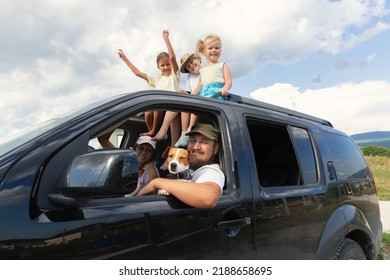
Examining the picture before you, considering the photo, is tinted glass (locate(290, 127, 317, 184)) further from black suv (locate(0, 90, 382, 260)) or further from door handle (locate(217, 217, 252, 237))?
door handle (locate(217, 217, 252, 237))

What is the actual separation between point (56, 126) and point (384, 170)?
26143 millimetres

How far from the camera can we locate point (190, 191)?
6.52ft

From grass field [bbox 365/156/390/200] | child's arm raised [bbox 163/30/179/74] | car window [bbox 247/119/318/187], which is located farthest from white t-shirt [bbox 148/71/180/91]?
grass field [bbox 365/156/390/200]

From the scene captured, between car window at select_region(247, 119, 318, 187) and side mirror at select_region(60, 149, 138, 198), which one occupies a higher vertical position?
car window at select_region(247, 119, 318, 187)

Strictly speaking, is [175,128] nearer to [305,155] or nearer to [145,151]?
[145,151]

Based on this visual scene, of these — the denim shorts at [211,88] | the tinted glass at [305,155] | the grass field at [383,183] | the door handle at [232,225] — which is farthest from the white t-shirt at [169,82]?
the grass field at [383,183]

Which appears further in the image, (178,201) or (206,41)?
(206,41)

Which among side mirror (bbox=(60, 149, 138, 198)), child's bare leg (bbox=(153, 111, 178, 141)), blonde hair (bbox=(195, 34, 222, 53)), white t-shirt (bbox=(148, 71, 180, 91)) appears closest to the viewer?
side mirror (bbox=(60, 149, 138, 198))

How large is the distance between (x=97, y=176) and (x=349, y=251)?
2520mm

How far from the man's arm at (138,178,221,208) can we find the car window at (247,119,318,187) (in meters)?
1.08

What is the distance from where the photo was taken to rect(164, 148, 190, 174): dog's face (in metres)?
2.47

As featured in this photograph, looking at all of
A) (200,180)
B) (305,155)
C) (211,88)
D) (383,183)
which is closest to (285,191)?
(305,155)

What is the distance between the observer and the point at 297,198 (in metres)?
2.78

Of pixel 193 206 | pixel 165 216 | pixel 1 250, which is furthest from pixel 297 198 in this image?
pixel 1 250
